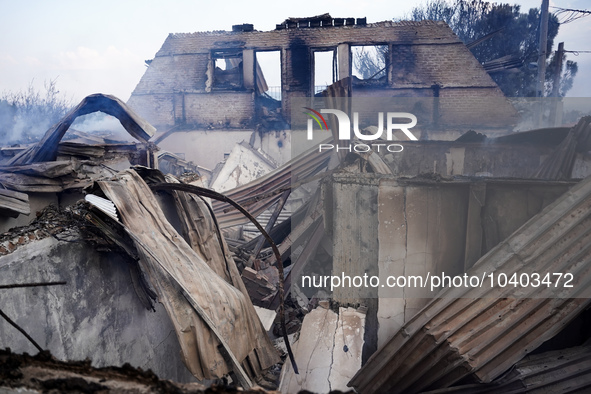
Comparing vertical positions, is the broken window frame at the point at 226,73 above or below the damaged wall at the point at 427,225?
above

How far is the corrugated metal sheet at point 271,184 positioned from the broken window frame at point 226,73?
10.2 m

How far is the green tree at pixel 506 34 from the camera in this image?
64.6 feet

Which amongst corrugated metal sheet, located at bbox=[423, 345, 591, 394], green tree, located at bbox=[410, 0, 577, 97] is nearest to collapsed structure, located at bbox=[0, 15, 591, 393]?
corrugated metal sheet, located at bbox=[423, 345, 591, 394]

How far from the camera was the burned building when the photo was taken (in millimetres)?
14906

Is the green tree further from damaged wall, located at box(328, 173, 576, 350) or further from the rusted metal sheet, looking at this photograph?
damaged wall, located at box(328, 173, 576, 350)

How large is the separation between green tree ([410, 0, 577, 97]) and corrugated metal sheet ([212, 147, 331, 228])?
53.4 ft

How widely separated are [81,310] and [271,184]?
4153mm

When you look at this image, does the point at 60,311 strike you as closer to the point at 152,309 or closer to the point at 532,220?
the point at 152,309

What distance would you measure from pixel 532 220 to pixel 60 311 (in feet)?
9.98

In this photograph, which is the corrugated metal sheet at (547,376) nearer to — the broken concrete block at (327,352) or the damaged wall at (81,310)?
the broken concrete block at (327,352)

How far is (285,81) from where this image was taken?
15.5 metres

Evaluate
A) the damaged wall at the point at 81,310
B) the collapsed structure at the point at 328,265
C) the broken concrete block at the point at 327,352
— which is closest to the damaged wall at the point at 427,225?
the collapsed structure at the point at 328,265

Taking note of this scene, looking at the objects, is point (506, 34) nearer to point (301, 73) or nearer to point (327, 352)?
point (301, 73)

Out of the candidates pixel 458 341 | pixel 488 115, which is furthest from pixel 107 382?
pixel 488 115
